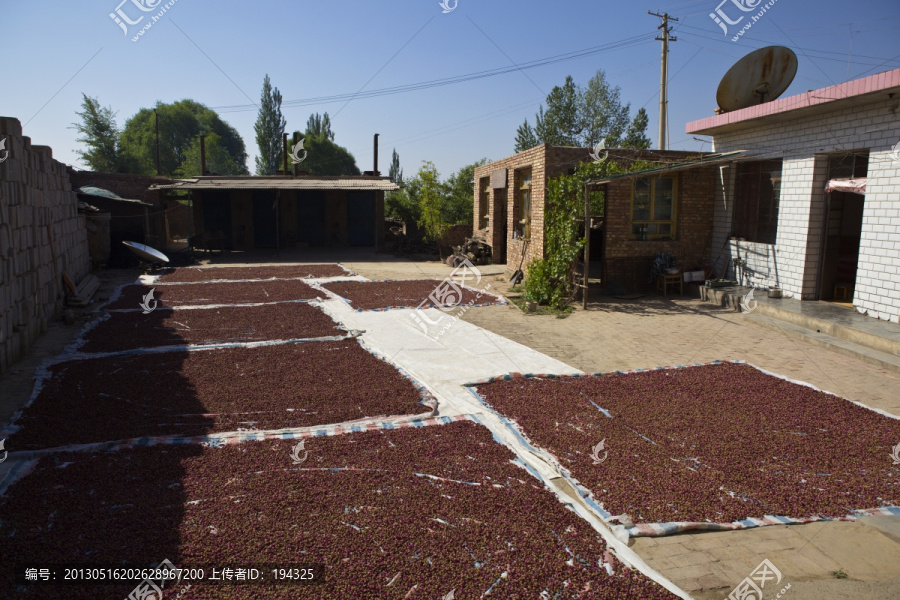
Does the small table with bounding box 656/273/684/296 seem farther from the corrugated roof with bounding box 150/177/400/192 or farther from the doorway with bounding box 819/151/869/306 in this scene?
A: the corrugated roof with bounding box 150/177/400/192

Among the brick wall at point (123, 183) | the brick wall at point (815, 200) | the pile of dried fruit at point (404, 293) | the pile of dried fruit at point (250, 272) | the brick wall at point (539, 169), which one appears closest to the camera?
the brick wall at point (815, 200)

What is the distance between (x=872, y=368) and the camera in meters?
6.31

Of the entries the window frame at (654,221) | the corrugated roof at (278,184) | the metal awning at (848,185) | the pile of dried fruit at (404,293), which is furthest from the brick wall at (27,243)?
the metal awning at (848,185)

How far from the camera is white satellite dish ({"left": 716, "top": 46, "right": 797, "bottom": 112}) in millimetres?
9867

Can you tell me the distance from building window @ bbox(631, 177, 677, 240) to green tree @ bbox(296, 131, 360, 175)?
141 feet

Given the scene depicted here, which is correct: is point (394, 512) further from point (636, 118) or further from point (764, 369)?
point (636, 118)

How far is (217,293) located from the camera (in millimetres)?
11016

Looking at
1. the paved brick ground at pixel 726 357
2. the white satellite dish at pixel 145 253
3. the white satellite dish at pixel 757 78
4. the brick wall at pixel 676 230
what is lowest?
the paved brick ground at pixel 726 357

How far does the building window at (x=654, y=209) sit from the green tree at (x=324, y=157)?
141 feet

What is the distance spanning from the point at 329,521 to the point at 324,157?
51.9 m

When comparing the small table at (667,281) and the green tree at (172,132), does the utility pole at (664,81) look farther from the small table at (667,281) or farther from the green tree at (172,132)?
the green tree at (172,132)

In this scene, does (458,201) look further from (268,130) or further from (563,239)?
(268,130)

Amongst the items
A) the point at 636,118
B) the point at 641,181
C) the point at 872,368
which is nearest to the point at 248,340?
the point at 872,368

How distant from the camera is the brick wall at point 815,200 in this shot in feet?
24.7
